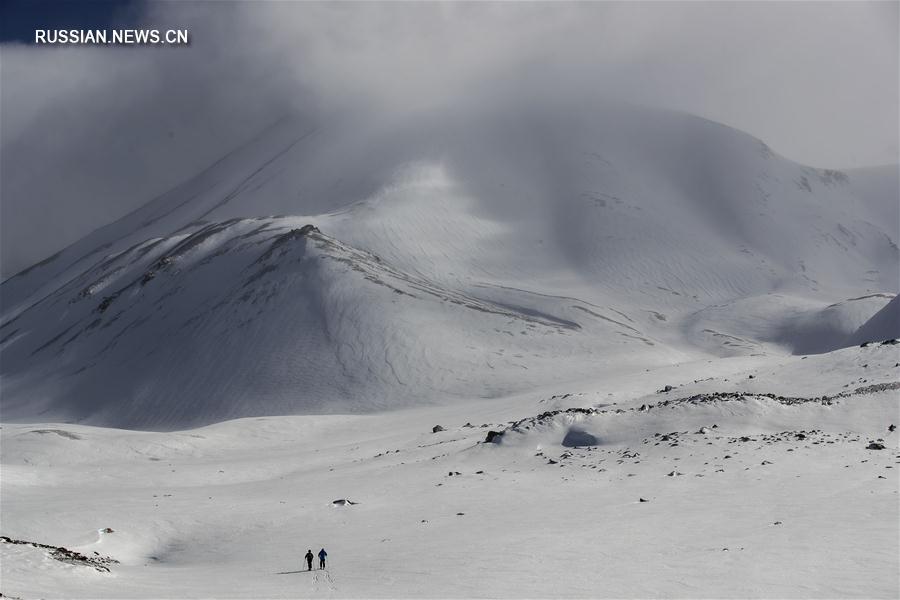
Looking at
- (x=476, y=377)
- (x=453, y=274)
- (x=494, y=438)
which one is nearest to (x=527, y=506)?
(x=494, y=438)

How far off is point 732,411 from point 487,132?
460ft

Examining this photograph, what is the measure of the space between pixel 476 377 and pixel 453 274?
113ft

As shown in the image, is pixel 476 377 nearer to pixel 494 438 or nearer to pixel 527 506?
pixel 494 438

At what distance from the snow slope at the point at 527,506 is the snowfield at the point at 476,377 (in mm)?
175

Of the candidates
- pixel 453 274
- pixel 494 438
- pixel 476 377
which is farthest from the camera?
pixel 453 274

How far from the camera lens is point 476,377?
3526 inches

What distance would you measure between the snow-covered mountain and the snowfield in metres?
0.54

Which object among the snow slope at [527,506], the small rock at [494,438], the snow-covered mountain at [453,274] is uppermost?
the snow-covered mountain at [453,274]

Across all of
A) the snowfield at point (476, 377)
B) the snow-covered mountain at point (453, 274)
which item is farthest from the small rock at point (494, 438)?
the snow-covered mountain at point (453, 274)

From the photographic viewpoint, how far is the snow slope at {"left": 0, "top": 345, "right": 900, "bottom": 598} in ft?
83.6

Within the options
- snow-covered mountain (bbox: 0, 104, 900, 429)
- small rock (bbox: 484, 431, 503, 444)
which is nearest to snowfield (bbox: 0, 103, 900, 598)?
small rock (bbox: 484, 431, 503, 444)

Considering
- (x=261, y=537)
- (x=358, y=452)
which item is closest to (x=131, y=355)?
(x=358, y=452)

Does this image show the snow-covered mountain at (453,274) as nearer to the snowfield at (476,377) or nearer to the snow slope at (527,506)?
the snowfield at (476,377)

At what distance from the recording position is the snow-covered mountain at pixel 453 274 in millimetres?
94750
